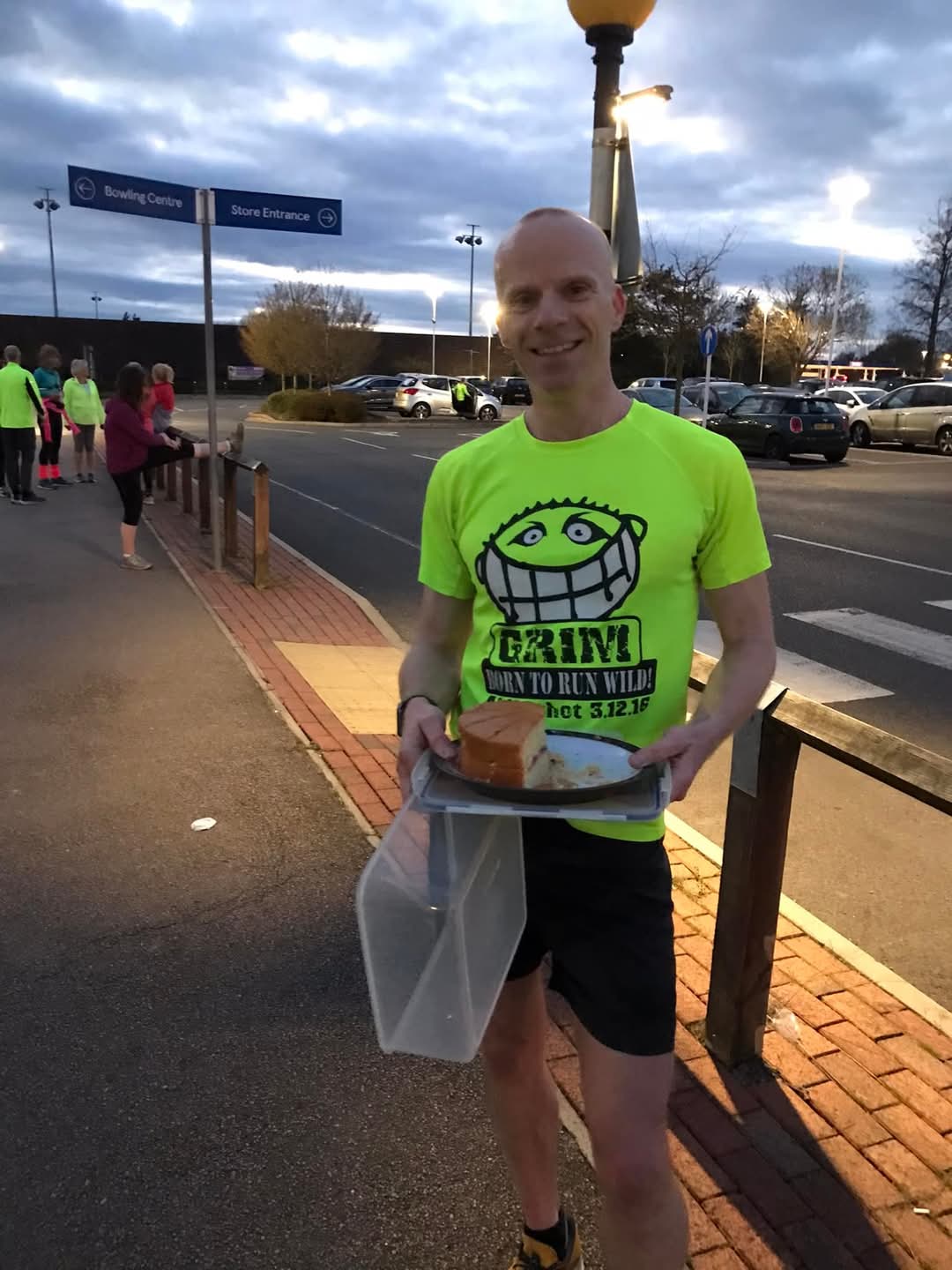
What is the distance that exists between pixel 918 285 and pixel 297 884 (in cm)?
7178

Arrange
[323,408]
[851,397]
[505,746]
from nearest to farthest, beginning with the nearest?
1. [505,746]
2. [851,397]
3. [323,408]

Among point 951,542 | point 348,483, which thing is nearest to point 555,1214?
point 951,542

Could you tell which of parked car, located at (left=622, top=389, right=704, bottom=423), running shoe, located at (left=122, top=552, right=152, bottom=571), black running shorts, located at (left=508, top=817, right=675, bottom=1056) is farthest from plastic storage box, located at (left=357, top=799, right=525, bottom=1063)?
parked car, located at (left=622, top=389, right=704, bottom=423)

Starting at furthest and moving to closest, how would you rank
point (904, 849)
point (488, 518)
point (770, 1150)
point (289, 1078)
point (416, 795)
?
1. point (904, 849)
2. point (289, 1078)
3. point (770, 1150)
4. point (488, 518)
5. point (416, 795)

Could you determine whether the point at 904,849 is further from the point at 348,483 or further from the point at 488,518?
the point at 348,483

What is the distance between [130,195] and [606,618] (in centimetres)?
726

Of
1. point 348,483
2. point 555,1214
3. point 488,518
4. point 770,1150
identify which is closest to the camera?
point 488,518

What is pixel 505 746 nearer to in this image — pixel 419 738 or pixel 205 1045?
pixel 419 738

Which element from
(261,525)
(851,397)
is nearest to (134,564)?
(261,525)

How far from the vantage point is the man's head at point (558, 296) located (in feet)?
5.65

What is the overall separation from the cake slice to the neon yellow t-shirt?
0.16 metres

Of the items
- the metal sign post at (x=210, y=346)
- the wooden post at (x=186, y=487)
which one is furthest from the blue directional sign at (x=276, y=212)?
the wooden post at (x=186, y=487)

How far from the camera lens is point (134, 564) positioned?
9141 mm

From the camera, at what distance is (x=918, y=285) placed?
65.6 meters
